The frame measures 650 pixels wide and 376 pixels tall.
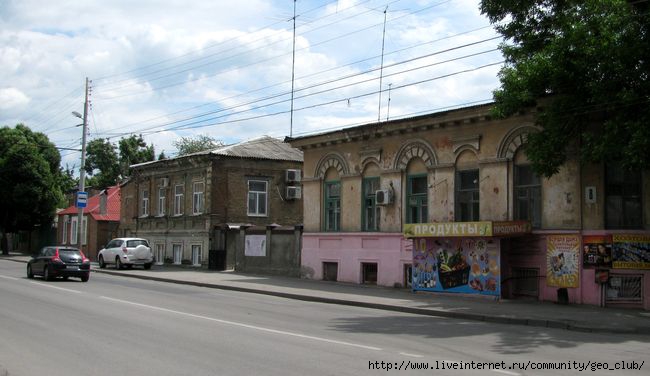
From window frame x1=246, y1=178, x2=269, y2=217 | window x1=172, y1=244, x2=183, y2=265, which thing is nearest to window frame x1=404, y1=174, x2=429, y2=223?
window frame x1=246, y1=178, x2=269, y2=217

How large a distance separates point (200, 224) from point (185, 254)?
235cm

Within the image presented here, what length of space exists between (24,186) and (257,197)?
24.0 metres

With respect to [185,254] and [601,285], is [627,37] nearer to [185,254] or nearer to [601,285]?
[601,285]

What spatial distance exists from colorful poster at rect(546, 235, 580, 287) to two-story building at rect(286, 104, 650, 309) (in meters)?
0.03

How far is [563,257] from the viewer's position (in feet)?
63.4

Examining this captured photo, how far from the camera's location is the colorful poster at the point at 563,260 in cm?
1902

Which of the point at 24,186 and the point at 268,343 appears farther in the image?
the point at 24,186

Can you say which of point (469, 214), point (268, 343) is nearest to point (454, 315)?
point (469, 214)

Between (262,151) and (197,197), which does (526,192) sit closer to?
(262,151)

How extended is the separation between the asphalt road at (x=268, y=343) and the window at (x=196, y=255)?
19.0 metres

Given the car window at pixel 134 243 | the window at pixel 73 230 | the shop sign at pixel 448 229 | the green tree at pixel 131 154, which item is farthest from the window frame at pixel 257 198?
the green tree at pixel 131 154

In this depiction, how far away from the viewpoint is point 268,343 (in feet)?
36.0

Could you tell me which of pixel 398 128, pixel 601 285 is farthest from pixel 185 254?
pixel 601 285

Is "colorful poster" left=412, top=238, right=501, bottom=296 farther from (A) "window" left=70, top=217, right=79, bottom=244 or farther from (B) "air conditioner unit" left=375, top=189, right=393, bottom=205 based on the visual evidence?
(A) "window" left=70, top=217, right=79, bottom=244
